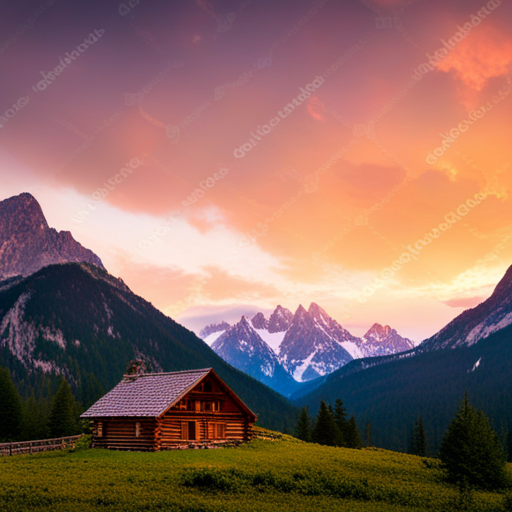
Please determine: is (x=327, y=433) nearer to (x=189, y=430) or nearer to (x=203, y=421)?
(x=203, y=421)

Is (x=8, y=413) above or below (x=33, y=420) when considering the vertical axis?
above

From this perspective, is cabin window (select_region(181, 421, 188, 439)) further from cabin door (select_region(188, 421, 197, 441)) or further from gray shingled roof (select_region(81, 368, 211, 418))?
gray shingled roof (select_region(81, 368, 211, 418))

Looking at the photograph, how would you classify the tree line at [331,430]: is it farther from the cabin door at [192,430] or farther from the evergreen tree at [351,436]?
the cabin door at [192,430]

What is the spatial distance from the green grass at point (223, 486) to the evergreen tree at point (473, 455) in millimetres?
1638

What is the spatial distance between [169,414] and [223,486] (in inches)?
804

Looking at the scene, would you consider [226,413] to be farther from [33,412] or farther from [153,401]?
[33,412]

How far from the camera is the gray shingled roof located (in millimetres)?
45688

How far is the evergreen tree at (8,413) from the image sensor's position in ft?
251

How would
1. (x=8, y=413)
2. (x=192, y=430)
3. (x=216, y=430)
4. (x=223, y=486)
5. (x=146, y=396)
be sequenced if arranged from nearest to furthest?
(x=223, y=486) → (x=146, y=396) → (x=192, y=430) → (x=216, y=430) → (x=8, y=413)

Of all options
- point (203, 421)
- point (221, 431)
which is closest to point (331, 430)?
point (221, 431)

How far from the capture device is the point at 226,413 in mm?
51469

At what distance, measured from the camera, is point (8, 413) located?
77188mm

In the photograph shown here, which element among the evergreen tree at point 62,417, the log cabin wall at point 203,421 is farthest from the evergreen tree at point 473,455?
the evergreen tree at point 62,417

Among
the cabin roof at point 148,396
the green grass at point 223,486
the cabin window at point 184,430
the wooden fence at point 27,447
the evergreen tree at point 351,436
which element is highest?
the cabin roof at point 148,396
